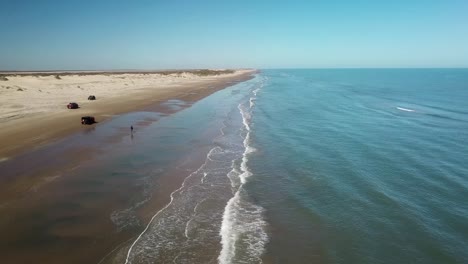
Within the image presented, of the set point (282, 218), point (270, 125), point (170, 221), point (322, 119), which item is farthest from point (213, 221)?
point (322, 119)

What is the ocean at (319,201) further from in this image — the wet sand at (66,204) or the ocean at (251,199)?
the wet sand at (66,204)

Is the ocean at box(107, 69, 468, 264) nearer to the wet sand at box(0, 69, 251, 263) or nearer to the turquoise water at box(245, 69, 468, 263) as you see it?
the turquoise water at box(245, 69, 468, 263)

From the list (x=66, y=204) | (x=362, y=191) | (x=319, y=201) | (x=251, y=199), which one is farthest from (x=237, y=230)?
(x=66, y=204)

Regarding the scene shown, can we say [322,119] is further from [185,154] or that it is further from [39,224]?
[39,224]

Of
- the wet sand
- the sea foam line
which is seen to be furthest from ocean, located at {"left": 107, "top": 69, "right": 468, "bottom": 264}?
the wet sand

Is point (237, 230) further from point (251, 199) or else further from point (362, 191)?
point (362, 191)

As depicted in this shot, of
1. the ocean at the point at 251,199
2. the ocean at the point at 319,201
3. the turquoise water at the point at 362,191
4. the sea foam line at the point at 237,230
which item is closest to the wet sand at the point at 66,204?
the ocean at the point at 251,199
